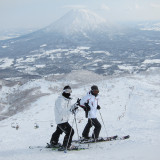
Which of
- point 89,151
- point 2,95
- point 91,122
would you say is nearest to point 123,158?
point 89,151

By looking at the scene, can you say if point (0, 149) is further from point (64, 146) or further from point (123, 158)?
point (123, 158)

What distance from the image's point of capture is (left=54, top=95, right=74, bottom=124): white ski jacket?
668cm

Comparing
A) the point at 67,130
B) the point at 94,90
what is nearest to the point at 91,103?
the point at 94,90

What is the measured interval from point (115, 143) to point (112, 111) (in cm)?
1092

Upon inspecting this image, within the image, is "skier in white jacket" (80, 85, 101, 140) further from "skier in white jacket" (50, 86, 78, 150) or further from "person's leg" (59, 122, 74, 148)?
"person's leg" (59, 122, 74, 148)

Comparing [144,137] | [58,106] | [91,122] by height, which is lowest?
[144,137]

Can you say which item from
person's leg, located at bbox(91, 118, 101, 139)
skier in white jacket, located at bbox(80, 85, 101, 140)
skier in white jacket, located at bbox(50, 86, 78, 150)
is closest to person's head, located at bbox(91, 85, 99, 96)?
skier in white jacket, located at bbox(80, 85, 101, 140)

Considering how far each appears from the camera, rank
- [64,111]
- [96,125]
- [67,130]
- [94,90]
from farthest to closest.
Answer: [96,125], [94,90], [67,130], [64,111]

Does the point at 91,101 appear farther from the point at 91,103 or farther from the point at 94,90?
the point at 94,90

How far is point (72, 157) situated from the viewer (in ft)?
21.2

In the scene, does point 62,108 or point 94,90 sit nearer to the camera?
point 62,108

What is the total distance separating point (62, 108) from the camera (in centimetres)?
670

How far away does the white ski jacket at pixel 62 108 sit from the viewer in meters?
6.68

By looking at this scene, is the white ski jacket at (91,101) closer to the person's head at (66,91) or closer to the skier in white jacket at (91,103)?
the skier in white jacket at (91,103)
